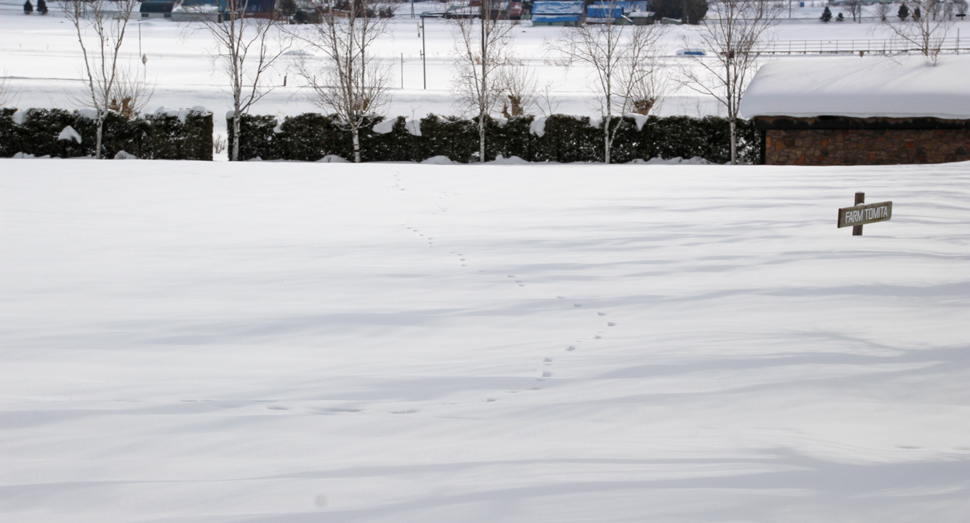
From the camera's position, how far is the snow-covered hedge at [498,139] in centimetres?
1961

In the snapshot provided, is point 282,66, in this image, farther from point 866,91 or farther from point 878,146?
point 878,146

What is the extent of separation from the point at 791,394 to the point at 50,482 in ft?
9.28

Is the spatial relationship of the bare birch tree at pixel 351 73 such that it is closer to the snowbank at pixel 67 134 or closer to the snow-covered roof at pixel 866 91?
the snowbank at pixel 67 134

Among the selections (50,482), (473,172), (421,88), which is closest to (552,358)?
(50,482)

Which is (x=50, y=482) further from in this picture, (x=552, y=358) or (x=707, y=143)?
(x=707, y=143)

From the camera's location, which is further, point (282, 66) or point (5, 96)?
point (282, 66)

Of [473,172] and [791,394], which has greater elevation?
[473,172]

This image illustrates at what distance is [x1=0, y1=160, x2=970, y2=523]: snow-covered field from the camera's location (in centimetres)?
238

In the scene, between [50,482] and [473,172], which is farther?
[473,172]

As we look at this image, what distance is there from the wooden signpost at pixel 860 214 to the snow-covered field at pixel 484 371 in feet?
0.78

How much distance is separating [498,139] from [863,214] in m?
14.4

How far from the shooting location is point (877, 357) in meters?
3.79

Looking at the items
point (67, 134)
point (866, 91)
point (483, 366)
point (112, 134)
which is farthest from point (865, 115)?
point (67, 134)

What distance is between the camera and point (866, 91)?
17.1 meters
